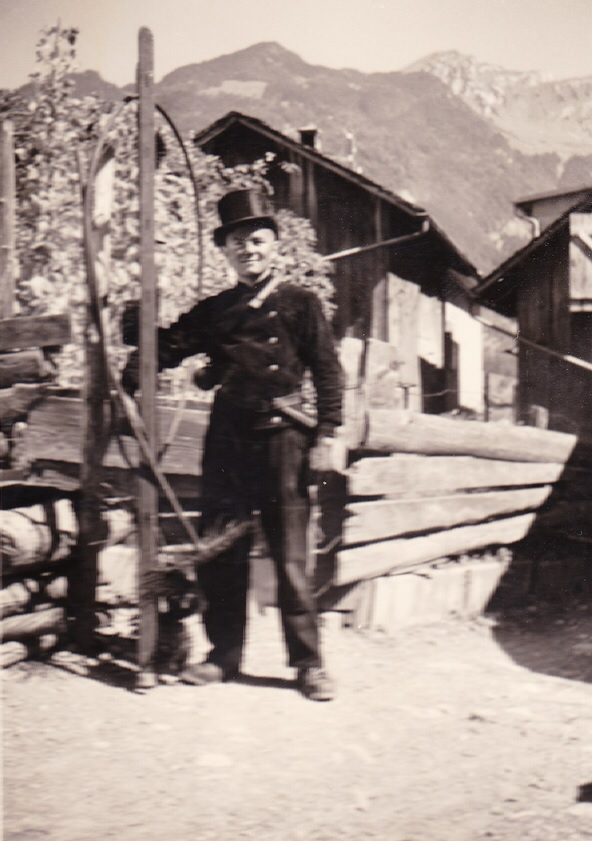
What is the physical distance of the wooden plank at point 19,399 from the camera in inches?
128

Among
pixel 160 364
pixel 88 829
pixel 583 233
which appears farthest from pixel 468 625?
pixel 583 233

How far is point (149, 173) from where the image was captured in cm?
260

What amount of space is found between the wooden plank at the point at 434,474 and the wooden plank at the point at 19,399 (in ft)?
4.22

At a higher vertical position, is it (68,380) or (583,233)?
(583,233)

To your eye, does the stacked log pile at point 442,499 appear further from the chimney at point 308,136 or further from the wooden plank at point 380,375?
the chimney at point 308,136

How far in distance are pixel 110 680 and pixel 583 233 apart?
4.65m

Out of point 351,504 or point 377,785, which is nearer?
point 377,785

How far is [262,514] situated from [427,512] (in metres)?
1.39

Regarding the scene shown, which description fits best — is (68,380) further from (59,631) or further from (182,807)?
(182,807)

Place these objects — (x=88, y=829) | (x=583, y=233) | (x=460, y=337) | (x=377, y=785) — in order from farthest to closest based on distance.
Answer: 1. (x=460, y=337)
2. (x=583, y=233)
3. (x=377, y=785)
4. (x=88, y=829)

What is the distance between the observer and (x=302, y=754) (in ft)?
7.96

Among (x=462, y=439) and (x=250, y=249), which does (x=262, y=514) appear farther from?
(x=462, y=439)

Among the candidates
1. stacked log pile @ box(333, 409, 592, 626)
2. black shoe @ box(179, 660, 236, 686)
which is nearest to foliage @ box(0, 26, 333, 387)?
stacked log pile @ box(333, 409, 592, 626)

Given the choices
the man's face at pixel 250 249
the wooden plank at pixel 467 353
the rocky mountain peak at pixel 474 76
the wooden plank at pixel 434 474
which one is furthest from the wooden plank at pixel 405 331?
the man's face at pixel 250 249
